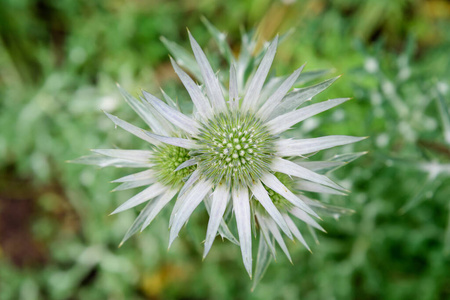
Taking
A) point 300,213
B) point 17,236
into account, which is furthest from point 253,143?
point 17,236

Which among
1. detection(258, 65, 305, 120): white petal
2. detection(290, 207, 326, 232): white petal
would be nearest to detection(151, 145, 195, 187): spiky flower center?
detection(258, 65, 305, 120): white petal

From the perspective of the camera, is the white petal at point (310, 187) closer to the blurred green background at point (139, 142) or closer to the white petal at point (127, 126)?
the white petal at point (127, 126)

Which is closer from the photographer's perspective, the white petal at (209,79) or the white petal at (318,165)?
the white petal at (209,79)

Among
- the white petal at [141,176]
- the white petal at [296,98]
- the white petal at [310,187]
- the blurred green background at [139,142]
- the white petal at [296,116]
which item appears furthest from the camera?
the blurred green background at [139,142]

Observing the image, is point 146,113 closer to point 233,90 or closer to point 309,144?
point 233,90

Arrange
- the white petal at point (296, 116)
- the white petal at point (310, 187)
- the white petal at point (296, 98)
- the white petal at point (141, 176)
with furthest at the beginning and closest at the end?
the white petal at point (310, 187)
the white petal at point (141, 176)
the white petal at point (296, 98)
the white petal at point (296, 116)

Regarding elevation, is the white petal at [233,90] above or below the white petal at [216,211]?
above

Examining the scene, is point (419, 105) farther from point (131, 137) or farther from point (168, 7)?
point (168, 7)

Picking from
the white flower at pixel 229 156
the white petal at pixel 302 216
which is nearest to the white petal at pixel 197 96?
the white flower at pixel 229 156

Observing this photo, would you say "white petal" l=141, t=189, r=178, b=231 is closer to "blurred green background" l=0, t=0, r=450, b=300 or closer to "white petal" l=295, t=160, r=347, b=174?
"white petal" l=295, t=160, r=347, b=174
